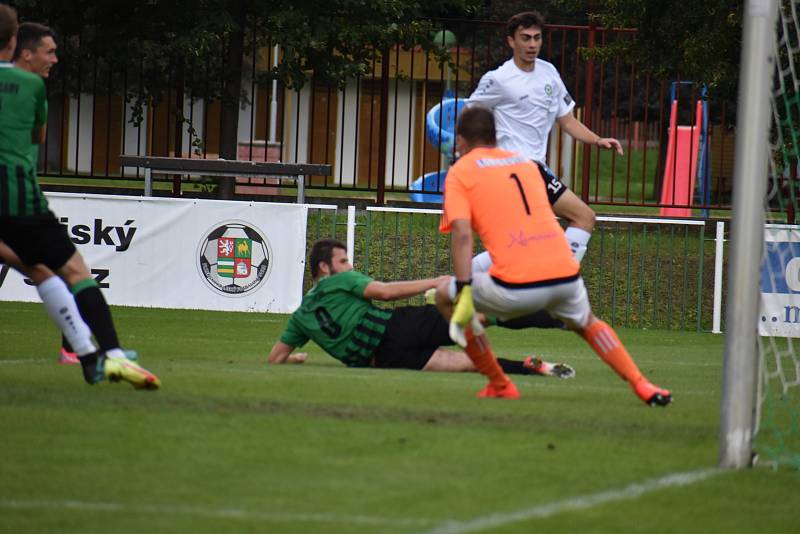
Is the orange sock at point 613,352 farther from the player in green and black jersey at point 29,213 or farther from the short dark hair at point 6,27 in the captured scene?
the short dark hair at point 6,27

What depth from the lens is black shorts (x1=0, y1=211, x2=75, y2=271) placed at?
303 inches

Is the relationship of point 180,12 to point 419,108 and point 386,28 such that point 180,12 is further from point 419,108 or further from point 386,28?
point 419,108

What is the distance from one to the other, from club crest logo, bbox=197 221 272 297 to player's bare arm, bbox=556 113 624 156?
5455mm

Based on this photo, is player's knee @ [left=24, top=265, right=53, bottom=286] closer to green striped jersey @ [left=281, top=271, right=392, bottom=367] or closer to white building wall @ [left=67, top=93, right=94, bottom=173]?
green striped jersey @ [left=281, top=271, right=392, bottom=367]

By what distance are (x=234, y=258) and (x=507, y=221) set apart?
8161 mm

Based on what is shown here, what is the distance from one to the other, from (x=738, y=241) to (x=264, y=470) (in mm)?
2214

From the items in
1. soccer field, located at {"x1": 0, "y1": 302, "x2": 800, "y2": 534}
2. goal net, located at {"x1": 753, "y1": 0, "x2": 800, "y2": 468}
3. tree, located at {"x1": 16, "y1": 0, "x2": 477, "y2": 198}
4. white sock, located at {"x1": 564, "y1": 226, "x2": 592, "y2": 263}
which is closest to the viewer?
soccer field, located at {"x1": 0, "y1": 302, "x2": 800, "y2": 534}

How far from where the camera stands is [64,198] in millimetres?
15414

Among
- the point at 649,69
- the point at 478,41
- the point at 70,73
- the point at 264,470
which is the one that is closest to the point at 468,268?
the point at 264,470

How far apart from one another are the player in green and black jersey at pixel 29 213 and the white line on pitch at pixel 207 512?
256 cm

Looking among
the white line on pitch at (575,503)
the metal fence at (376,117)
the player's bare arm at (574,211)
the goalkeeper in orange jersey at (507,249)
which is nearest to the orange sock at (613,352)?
the goalkeeper in orange jersey at (507,249)

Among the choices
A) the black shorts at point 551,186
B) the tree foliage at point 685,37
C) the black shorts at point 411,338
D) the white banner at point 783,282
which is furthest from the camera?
the tree foliage at point 685,37

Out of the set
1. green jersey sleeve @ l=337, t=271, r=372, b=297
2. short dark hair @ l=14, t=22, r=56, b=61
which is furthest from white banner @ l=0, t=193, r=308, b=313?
short dark hair @ l=14, t=22, r=56, b=61

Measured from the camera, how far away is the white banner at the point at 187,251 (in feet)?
50.3
